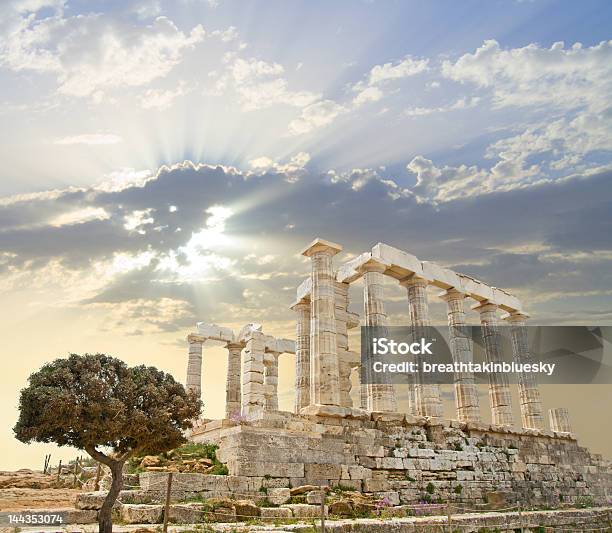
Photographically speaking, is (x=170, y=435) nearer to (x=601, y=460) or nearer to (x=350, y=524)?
(x=350, y=524)

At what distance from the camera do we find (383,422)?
64.3 ft

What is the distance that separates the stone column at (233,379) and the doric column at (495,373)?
14189mm

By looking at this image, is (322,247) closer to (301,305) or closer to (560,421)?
(301,305)

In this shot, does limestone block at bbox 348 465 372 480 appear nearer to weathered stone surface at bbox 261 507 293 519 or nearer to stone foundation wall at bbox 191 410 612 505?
stone foundation wall at bbox 191 410 612 505

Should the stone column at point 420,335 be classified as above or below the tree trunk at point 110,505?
above

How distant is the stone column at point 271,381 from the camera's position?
107 feet

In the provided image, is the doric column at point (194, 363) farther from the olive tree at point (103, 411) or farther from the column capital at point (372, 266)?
the olive tree at point (103, 411)

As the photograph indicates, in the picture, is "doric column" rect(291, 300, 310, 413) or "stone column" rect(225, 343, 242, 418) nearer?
"doric column" rect(291, 300, 310, 413)

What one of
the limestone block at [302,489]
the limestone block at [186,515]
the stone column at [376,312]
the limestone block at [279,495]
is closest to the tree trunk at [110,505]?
the limestone block at [186,515]

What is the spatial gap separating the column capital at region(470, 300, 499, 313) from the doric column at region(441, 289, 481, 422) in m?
2.33

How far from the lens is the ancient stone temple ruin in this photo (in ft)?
53.3

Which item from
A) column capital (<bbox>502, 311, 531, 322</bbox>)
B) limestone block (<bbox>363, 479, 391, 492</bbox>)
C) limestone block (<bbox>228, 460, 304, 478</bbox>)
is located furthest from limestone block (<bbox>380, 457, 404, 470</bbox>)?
column capital (<bbox>502, 311, 531, 322</bbox>)

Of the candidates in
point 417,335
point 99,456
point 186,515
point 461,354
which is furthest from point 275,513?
point 461,354

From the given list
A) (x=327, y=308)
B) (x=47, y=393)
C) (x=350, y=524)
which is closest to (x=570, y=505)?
(x=327, y=308)
